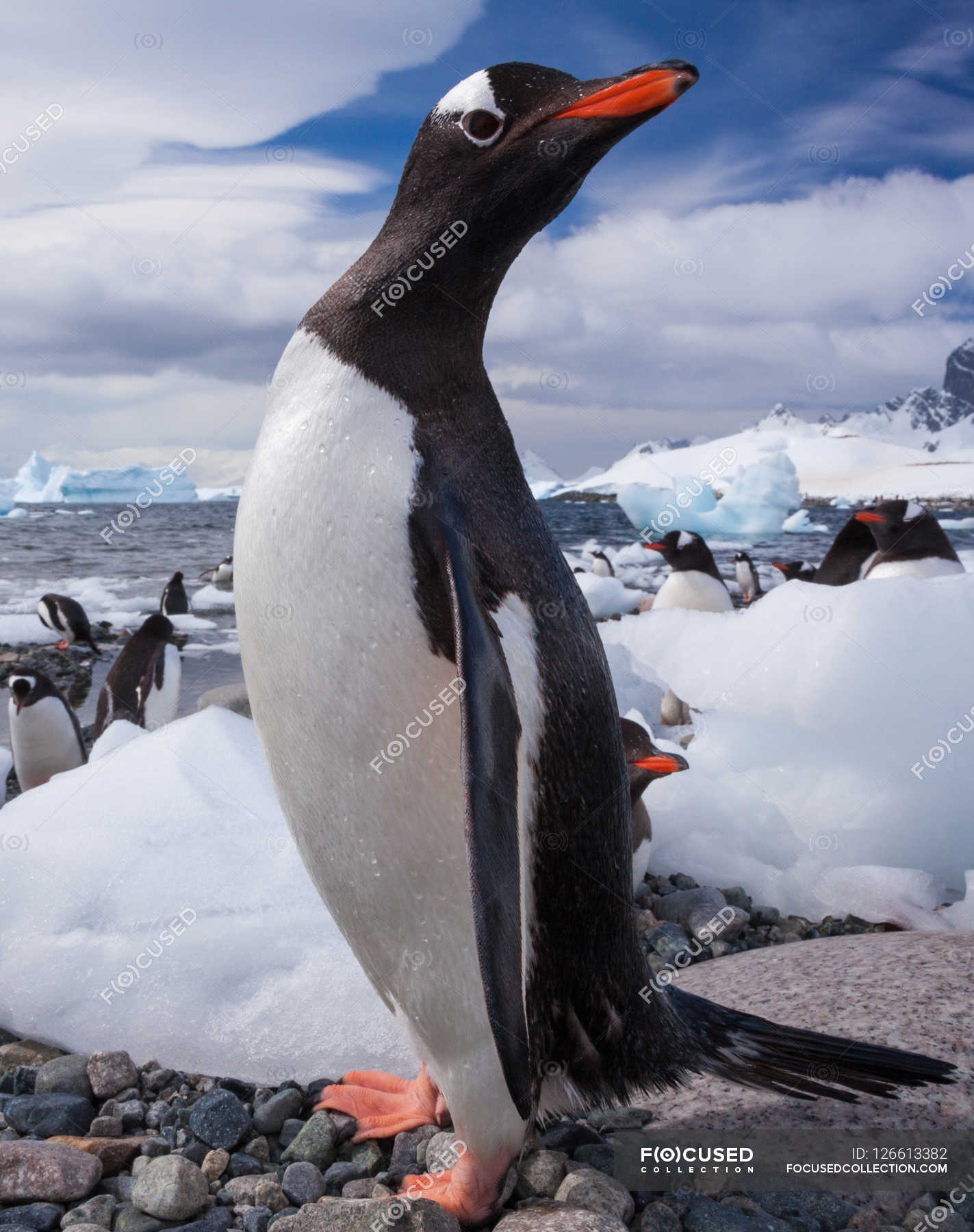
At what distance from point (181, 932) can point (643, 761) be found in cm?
143

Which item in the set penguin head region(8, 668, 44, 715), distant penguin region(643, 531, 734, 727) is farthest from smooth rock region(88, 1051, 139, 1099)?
distant penguin region(643, 531, 734, 727)

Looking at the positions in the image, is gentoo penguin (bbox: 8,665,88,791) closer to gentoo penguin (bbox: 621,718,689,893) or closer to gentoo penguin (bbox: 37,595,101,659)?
gentoo penguin (bbox: 621,718,689,893)

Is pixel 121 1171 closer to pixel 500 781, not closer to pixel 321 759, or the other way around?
pixel 321 759

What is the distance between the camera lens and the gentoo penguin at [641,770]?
2.89 m

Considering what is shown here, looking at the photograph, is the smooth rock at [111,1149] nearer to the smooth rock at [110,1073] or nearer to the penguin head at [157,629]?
the smooth rock at [110,1073]

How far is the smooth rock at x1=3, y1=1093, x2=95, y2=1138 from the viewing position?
1.85 m

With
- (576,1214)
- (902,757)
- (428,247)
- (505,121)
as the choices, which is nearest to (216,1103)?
(576,1214)

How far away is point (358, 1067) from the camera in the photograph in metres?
2.13

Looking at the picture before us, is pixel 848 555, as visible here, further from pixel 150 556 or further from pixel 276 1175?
pixel 150 556

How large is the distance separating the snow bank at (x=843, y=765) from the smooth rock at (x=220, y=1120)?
202 cm

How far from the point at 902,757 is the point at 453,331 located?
2779 mm

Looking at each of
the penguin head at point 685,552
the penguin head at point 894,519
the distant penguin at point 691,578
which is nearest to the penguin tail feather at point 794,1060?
the penguin head at point 894,519

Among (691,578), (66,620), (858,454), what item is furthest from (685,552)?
(858,454)

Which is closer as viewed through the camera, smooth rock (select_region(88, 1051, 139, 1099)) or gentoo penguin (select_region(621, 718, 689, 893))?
smooth rock (select_region(88, 1051, 139, 1099))
